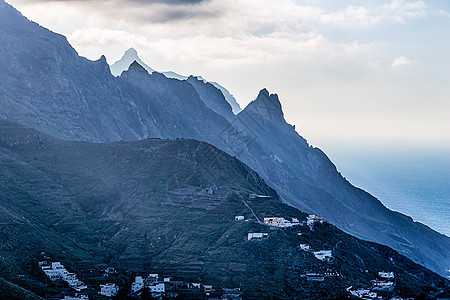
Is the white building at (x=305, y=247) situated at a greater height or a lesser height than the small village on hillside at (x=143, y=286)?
greater

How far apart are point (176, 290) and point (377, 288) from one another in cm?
3399

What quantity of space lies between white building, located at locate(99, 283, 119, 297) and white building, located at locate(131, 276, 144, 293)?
284 centimetres

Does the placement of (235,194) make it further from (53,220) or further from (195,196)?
(53,220)

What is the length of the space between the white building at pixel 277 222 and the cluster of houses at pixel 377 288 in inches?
764

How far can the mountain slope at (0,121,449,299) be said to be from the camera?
102 m

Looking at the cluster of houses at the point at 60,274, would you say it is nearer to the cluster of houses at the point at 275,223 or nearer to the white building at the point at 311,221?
the cluster of houses at the point at 275,223

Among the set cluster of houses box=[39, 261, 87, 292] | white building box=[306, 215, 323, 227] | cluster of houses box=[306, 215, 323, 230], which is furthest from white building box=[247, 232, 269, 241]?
cluster of houses box=[39, 261, 87, 292]

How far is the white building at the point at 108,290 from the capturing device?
94.6 metres

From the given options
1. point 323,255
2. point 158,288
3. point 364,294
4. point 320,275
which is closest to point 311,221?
point 323,255

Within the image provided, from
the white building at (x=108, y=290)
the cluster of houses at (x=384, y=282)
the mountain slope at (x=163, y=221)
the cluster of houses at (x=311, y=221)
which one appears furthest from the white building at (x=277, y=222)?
the white building at (x=108, y=290)

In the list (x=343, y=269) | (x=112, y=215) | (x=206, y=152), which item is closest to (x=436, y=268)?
(x=206, y=152)

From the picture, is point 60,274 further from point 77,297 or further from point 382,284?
point 382,284

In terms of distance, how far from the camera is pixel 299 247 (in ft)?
356

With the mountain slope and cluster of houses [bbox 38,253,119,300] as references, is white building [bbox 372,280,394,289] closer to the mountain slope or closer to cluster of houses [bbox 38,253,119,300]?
the mountain slope
